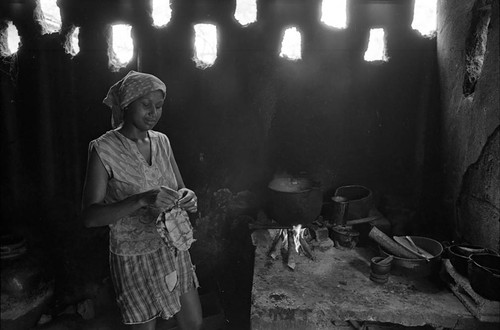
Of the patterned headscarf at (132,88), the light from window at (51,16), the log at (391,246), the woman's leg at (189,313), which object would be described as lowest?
the woman's leg at (189,313)

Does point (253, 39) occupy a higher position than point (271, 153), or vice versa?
point (253, 39)

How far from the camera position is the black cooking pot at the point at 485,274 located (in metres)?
2.79

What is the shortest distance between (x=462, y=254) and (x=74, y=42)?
5.20m

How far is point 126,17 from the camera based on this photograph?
4.64 meters

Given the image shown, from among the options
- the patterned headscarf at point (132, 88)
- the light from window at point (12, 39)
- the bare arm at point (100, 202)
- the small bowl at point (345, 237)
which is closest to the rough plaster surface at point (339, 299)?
the small bowl at point (345, 237)

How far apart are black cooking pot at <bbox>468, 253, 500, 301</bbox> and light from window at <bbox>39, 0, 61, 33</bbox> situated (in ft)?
17.9

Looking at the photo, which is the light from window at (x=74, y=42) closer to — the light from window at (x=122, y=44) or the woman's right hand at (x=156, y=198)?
the light from window at (x=122, y=44)

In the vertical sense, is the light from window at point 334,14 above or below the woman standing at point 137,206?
above

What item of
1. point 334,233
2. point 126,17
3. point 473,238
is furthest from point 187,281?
point 126,17

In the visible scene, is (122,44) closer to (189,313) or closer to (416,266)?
(189,313)

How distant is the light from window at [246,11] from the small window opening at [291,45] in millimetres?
493

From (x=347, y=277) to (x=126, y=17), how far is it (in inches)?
165

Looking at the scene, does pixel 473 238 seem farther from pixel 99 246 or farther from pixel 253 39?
pixel 99 246

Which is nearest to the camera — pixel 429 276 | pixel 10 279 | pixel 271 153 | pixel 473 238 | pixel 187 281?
pixel 187 281
